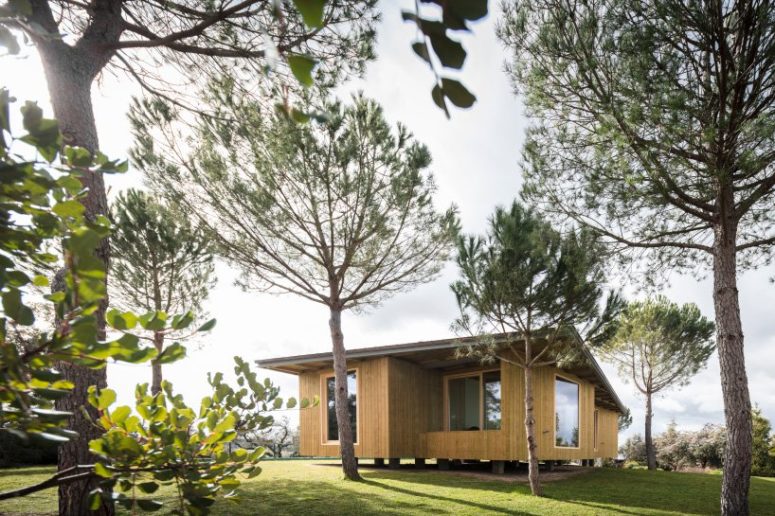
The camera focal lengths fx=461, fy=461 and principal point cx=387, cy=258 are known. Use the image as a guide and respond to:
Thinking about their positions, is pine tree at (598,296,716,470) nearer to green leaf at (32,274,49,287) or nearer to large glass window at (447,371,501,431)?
large glass window at (447,371,501,431)

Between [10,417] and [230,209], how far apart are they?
27.2 feet

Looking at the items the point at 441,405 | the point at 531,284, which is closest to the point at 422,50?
the point at 531,284

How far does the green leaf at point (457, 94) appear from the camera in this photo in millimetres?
570

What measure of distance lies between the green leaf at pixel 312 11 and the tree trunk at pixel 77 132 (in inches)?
110

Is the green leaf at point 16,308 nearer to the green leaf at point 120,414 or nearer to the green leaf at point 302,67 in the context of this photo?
the green leaf at point 120,414

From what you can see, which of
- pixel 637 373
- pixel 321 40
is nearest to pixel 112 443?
pixel 321 40

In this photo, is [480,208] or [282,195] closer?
[480,208]

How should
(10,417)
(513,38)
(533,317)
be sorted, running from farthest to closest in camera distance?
(533,317) < (513,38) < (10,417)

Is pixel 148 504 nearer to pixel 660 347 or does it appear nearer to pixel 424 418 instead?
pixel 424 418

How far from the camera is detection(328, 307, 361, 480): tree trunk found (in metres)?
8.83

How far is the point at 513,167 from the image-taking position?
7844 millimetres

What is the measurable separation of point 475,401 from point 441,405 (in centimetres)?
131

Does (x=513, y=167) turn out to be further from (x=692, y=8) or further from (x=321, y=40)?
(x=321, y=40)

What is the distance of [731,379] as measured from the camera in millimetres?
6012
